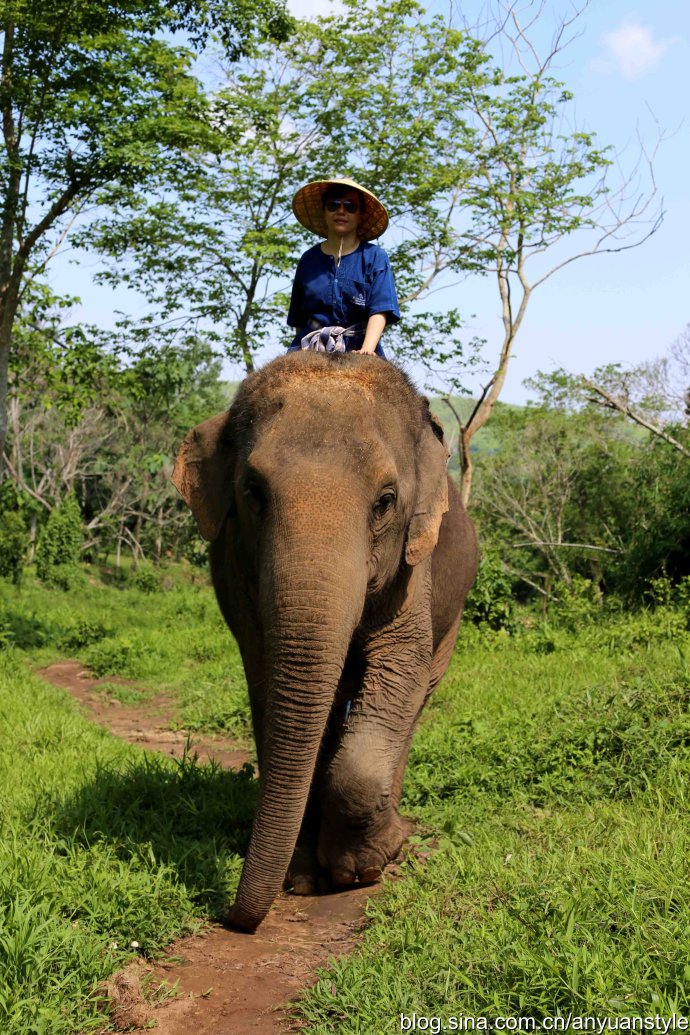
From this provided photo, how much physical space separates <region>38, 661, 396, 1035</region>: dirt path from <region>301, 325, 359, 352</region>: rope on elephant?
8.08 ft

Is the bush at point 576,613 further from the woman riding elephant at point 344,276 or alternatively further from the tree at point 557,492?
the tree at point 557,492

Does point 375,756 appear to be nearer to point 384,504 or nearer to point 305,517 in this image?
point 384,504

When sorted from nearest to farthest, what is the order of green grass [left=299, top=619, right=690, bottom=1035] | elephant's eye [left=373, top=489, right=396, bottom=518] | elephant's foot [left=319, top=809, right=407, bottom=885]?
green grass [left=299, top=619, right=690, bottom=1035] → elephant's eye [left=373, top=489, right=396, bottom=518] → elephant's foot [left=319, top=809, right=407, bottom=885]

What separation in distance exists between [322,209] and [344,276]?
451mm

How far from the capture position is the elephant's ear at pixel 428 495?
420 cm

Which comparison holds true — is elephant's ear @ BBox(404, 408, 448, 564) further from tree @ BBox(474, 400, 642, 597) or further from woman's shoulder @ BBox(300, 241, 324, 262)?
tree @ BBox(474, 400, 642, 597)

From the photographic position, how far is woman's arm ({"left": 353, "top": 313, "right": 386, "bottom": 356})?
177 inches

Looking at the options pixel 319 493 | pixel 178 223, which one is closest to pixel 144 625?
pixel 178 223

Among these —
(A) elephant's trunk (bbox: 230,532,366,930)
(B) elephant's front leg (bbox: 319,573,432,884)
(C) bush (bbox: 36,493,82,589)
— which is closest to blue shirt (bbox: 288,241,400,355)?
(B) elephant's front leg (bbox: 319,573,432,884)

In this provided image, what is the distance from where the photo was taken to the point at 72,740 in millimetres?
6645

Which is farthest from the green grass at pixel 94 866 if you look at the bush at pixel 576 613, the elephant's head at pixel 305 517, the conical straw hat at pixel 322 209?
the bush at pixel 576 613

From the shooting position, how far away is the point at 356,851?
4395 millimetres

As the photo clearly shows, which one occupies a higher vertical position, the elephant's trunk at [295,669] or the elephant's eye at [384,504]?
the elephant's eye at [384,504]

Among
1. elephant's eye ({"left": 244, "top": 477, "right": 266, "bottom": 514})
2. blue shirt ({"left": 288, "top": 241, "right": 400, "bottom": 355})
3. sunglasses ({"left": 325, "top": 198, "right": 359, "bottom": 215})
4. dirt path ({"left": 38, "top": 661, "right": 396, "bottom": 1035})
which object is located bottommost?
dirt path ({"left": 38, "top": 661, "right": 396, "bottom": 1035})
